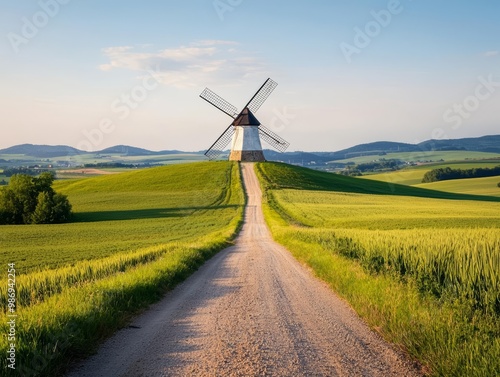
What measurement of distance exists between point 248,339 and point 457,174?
168 metres

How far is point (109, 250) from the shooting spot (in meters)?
37.9

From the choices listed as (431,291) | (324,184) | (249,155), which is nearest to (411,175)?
(324,184)

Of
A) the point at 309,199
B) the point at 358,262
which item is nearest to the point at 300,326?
the point at 358,262

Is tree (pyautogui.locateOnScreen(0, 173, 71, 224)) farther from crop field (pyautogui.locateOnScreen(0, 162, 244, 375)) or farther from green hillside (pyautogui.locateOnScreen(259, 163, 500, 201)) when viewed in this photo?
green hillside (pyautogui.locateOnScreen(259, 163, 500, 201))

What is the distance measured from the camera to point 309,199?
77.9 meters

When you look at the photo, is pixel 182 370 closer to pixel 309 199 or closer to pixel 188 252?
pixel 188 252

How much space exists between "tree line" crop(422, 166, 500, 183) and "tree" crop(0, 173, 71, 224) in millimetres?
128103

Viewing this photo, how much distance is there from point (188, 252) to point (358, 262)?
Answer: 9.40 meters

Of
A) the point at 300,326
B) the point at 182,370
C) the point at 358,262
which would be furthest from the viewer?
the point at 358,262

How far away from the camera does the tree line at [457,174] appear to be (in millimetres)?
158500

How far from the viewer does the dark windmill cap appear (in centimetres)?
10825

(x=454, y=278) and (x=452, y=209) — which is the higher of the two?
(x=454, y=278)

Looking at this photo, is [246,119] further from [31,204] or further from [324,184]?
[31,204]

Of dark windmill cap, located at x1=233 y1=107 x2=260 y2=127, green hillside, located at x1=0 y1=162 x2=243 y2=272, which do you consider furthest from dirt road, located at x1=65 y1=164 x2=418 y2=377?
dark windmill cap, located at x1=233 y1=107 x2=260 y2=127
